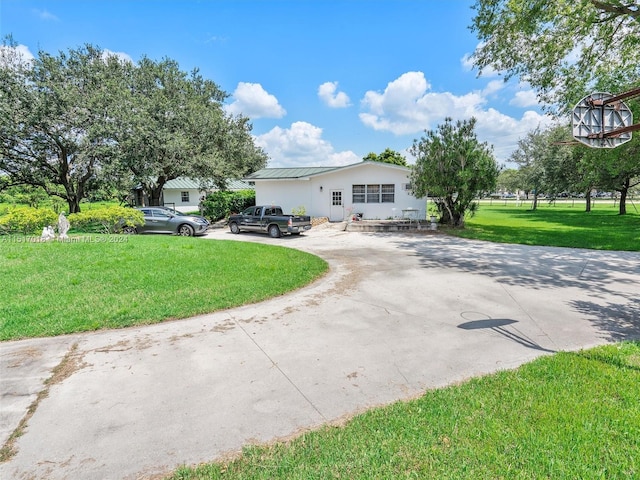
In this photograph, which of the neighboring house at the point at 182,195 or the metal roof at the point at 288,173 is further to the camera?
the neighboring house at the point at 182,195

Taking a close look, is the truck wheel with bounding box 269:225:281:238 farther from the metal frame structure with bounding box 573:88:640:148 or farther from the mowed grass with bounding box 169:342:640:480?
the mowed grass with bounding box 169:342:640:480

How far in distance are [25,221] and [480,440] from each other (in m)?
16.8

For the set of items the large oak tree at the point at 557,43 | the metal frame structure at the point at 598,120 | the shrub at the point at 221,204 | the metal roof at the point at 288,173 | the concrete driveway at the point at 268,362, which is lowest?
the concrete driveway at the point at 268,362

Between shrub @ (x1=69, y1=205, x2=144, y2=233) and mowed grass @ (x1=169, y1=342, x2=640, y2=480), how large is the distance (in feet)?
49.7

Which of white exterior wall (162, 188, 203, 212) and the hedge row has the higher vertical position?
white exterior wall (162, 188, 203, 212)

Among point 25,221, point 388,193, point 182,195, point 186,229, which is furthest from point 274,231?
point 182,195

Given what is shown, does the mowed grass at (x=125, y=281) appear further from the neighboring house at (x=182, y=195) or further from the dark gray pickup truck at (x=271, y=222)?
the neighboring house at (x=182, y=195)

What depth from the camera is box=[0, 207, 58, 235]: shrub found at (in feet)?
42.3

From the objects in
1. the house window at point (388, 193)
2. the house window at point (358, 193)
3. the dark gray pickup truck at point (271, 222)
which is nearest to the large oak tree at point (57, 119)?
the dark gray pickup truck at point (271, 222)

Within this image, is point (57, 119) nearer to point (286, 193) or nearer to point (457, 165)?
point (286, 193)

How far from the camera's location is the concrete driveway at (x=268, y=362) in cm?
260

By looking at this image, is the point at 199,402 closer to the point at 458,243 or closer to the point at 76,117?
the point at 458,243

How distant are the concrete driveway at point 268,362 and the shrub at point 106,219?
1176 centimetres

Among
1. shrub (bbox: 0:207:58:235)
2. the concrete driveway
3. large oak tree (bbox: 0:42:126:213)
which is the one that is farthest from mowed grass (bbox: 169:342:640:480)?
large oak tree (bbox: 0:42:126:213)
